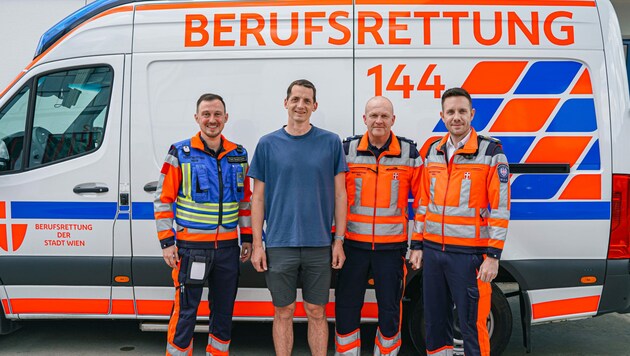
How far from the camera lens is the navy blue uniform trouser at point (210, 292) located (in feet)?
11.0

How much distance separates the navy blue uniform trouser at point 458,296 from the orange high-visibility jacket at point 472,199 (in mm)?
73

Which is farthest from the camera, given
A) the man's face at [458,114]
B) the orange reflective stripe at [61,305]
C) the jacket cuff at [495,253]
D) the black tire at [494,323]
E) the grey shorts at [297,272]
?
the orange reflective stripe at [61,305]

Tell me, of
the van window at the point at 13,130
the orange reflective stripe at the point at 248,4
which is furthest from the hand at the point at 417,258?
the van window at the point at 13,130

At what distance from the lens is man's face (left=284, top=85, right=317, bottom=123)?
3.18 metres

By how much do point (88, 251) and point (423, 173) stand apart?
2.29 meters

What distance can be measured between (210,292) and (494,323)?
6.23ft

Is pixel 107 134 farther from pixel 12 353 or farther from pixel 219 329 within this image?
pixel 12 353

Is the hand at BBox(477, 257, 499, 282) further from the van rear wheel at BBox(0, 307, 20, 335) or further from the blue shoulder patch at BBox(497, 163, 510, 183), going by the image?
the van rear wheel at BBox(0, 307, 20, 335)

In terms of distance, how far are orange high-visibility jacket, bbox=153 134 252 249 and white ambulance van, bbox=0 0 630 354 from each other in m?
0.46

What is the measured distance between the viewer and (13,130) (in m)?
3.90

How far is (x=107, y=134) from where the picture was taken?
150 inches

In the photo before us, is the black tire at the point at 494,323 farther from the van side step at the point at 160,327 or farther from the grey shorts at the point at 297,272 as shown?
the van side step at the point at 160,327

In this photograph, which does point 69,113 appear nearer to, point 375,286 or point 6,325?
point 6,325

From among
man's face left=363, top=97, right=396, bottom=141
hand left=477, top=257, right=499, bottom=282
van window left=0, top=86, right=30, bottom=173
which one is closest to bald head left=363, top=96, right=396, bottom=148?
man's face left=363, top=97, right=396, bottom=141
